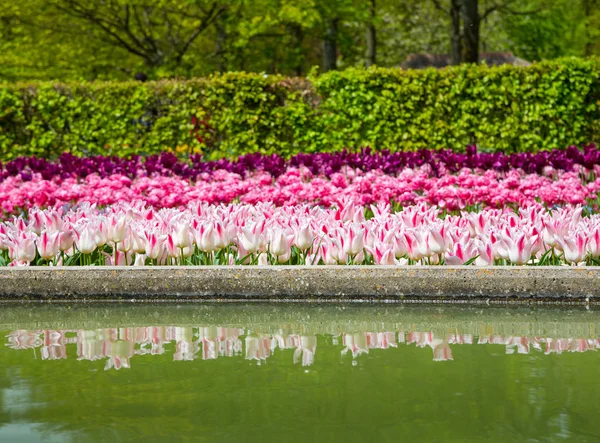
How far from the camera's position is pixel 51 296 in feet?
19.1

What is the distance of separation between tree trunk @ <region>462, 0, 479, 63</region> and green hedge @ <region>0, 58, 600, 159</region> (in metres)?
5.68

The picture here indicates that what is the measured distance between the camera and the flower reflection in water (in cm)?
433

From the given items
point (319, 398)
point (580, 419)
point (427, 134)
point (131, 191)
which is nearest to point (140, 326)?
point (319, 398)

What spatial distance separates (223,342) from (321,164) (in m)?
6.66

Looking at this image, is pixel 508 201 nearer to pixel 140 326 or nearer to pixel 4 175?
pixel 140 326

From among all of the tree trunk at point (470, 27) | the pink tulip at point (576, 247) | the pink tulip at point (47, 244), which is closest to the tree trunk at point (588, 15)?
the tree trunk at point (470, 27)

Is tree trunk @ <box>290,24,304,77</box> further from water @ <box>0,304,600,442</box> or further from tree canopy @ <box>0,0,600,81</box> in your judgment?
water @ <box>0,304,600,442</box>

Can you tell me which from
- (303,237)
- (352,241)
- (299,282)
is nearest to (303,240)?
(303,237)

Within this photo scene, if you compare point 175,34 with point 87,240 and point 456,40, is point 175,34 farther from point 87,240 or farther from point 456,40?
point 87,240

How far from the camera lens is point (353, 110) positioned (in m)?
15.7

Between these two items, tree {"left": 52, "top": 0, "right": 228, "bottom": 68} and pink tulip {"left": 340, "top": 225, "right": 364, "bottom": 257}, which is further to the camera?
tree {"left": 52, "top": 0, "right": 228, "bottom": 68}

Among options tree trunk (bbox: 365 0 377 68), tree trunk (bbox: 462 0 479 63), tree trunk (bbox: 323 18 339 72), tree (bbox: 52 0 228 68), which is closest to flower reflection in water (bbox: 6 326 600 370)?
tree trunk (bbox: 462 0 479 63)

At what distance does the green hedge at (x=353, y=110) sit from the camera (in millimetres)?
15562

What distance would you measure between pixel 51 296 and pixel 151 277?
24.9 inches
